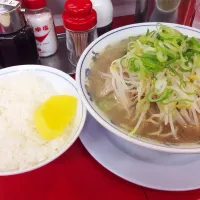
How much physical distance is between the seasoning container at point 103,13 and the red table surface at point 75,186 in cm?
66

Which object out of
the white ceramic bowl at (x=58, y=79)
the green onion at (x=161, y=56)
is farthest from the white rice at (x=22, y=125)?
the green onion at (x=161, y=56)

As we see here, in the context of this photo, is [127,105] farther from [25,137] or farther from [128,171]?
[25,137]

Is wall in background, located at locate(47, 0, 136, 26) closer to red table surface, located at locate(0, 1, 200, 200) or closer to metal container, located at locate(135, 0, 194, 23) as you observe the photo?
metal container, located at locate(135, 0, 194, 23)

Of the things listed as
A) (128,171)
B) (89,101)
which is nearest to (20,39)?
(89,101)

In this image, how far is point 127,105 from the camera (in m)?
0.78

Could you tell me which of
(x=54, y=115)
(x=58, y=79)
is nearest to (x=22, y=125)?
(x=54, y=115)

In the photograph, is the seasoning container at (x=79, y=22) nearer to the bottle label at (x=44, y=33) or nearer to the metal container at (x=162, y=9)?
the bottle label at (x=44, y=33)

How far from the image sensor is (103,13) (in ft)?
3.77

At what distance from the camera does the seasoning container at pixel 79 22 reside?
100cm

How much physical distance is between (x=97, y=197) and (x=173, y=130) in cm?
31

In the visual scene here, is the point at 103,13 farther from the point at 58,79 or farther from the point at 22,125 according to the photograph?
the point at 22,125

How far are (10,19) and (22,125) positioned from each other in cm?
43

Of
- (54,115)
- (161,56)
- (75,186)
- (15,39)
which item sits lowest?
(75,186)

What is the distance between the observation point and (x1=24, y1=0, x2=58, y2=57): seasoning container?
3.53ft
